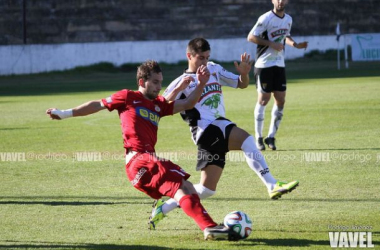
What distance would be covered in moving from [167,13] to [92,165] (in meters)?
32.9

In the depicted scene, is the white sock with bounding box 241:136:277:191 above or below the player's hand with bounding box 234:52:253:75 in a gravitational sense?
below

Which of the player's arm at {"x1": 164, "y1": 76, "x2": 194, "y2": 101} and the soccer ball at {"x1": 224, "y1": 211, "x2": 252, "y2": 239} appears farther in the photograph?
the player's arm at {"x1": 164, "y1": 76, "x2": 194, "y2": 101}

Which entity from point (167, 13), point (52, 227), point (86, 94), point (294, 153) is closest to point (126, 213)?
point (52, 227)

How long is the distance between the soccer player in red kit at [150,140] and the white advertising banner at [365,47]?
98.3 ft

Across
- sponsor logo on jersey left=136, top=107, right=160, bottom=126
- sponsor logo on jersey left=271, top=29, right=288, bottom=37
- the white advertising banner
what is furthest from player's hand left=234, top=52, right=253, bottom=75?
the white advertising banner

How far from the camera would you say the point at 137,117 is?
6488 millimetres

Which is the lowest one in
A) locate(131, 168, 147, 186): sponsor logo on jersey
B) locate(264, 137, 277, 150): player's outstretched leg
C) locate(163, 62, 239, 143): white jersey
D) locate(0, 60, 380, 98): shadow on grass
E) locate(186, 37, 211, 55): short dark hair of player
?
locate(0, 60, 380, 98): shadow on grass

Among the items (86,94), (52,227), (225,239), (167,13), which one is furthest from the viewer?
(167,13)

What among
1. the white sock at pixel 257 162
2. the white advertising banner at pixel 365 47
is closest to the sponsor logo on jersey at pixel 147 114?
the white sock at pixel 257 162

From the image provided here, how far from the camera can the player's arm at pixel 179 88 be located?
710 centimetres

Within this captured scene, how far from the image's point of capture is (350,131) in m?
13.8

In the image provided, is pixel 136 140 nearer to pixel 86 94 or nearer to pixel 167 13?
pixel 86 94

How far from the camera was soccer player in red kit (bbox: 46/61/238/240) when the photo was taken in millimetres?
6000

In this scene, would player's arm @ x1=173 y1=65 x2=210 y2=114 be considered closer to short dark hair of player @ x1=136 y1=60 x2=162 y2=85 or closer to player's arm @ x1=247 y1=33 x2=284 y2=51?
short dark hair of player @ x1=136 y1=60 x2=162 y2=85
